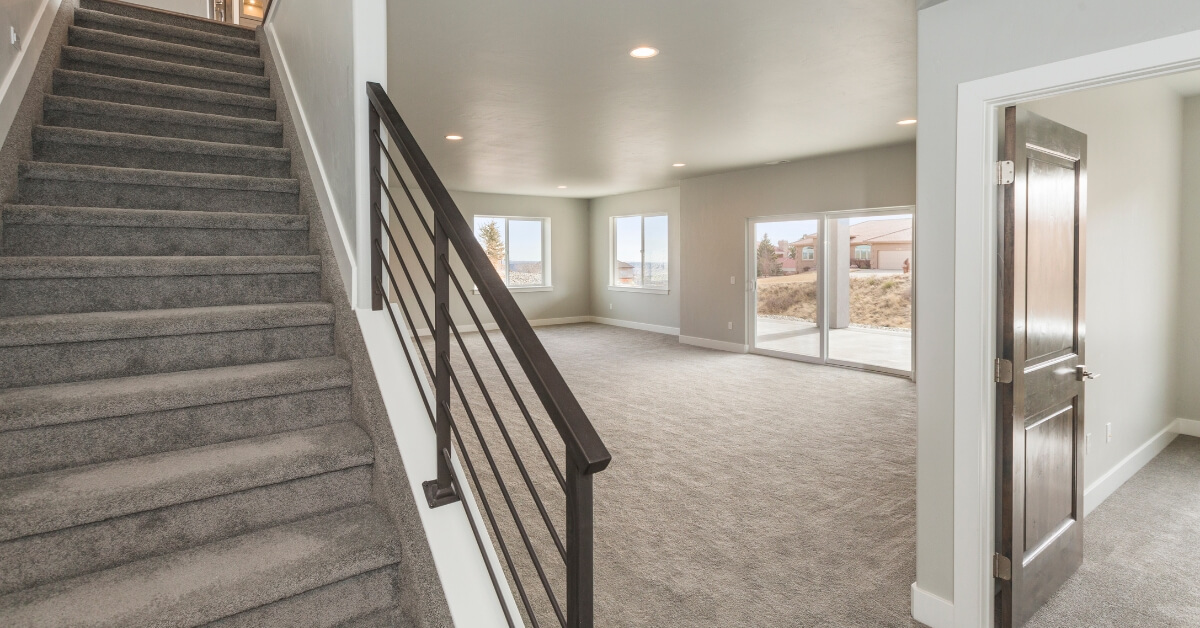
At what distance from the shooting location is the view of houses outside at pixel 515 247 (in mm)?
11000

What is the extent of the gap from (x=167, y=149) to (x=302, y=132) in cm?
53

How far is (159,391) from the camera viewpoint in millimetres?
1693

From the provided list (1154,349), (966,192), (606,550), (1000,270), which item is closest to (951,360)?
(1000,270)

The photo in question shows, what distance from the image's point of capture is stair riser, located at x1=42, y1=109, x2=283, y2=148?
2.60 meters

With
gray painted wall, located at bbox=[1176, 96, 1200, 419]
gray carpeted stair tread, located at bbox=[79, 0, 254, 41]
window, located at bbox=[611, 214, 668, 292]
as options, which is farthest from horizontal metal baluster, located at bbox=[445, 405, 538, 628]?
window, located at bbox=[611, 214, 668, 292]

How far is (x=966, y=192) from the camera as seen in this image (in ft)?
7.14

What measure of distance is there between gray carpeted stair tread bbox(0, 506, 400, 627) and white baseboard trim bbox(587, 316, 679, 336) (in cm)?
897

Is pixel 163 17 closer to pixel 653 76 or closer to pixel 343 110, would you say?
pixel 343 110

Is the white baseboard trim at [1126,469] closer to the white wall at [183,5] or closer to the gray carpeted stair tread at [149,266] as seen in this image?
the gray carpeted stair tread at [149,266]

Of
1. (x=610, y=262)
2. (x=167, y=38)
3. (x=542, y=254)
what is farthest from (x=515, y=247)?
(x=167, y=38)

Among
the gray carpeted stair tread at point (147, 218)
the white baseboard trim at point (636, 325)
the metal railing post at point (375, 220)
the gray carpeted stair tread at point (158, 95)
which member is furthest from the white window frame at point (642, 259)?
the metal railing post at point (375, 220)

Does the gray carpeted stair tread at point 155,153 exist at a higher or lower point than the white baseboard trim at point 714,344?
higher

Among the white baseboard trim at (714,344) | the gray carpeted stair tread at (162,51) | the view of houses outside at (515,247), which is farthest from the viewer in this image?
the view of houses outside at (515,247)

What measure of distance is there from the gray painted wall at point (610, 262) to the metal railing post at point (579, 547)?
938cm
